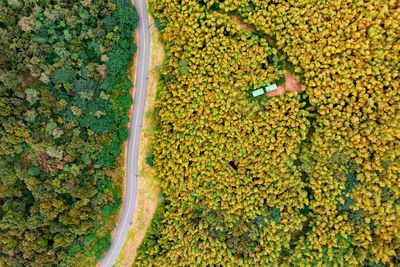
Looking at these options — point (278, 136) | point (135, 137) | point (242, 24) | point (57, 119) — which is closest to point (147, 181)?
point (135, 137)

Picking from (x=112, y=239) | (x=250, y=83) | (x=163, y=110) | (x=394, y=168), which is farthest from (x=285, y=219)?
(x=112, y=239)

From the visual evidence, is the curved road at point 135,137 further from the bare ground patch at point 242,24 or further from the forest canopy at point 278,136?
the bare ground patch at point 242,24

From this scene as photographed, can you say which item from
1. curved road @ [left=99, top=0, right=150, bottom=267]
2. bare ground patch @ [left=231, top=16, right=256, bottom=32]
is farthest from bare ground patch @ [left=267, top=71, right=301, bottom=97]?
curved road @ [left=99, top=0, right=150, bottom=267]

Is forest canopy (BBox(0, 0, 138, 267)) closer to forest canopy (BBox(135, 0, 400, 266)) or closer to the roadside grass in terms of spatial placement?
the roadside grass

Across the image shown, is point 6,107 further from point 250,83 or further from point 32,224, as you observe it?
point 250,83

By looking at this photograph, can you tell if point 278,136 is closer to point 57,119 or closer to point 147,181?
point 147,181
